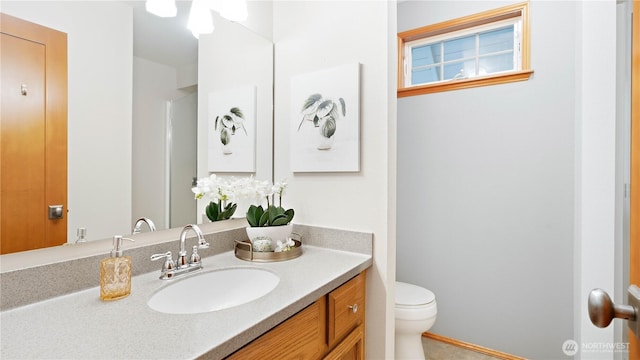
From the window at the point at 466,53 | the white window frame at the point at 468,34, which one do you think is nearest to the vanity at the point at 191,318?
the window at the point at 466,53

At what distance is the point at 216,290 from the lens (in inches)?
45.0

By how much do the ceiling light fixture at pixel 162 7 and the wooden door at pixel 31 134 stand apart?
36 centimetres

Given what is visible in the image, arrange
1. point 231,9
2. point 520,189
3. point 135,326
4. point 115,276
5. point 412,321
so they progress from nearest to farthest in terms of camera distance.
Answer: point 135,326, point 115,276, point 231,9, point 412,321, point 520,189

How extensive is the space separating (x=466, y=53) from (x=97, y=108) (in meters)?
2.35

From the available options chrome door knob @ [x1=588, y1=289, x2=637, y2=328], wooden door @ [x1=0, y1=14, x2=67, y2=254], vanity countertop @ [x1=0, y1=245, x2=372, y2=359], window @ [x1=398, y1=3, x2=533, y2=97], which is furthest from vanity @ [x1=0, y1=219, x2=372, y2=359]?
window @ [x1=398, y1=3, x2=533, y2=97]

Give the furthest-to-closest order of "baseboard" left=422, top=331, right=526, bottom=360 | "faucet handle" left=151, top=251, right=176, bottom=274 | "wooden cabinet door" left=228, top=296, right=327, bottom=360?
"baseboard" left=422, top=331, right=526, bottom=360 < "faucet handle" left=151, top=251, right=176, bottom=274 < "wooden cabinet door" left=228, top=296, right=327, bottom=360

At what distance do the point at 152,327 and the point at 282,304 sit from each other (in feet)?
1.01

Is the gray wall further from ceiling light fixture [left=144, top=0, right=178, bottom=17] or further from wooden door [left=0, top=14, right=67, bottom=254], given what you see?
wooden door [left=0, top=14, right=67, bottom=254]

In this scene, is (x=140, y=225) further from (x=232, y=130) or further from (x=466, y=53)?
(x=466, y=53)

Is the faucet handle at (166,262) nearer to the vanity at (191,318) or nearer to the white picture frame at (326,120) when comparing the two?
the vanity at (191,318)

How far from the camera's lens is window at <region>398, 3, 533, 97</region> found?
2.10 m

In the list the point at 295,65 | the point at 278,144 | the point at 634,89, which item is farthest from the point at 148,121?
the point at 634,89

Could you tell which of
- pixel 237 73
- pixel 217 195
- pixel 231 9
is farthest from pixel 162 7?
pixel 217 195

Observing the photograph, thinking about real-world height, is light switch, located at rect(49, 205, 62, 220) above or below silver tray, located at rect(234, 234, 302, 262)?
above
